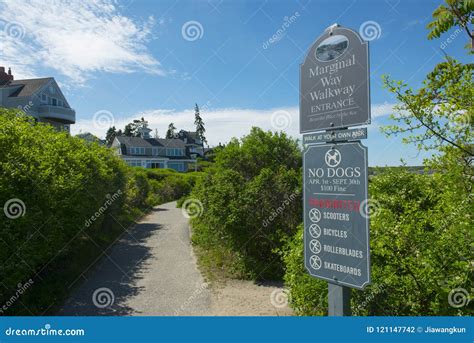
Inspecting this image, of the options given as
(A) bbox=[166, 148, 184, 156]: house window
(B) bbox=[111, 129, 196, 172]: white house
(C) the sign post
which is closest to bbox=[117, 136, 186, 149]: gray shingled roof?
(B) bbox=[111, 129, 196, 172]: white house

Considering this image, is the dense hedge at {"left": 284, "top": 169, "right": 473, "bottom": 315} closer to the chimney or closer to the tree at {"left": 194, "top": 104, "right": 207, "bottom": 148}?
the chimney

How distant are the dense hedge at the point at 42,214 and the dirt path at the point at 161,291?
0.67m

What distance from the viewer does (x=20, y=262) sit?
6.75 metres

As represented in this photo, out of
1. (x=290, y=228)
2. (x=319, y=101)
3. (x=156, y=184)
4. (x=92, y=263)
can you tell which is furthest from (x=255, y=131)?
(x=156, y=184)

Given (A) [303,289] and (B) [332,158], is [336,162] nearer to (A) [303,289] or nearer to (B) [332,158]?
(B) [332,158]

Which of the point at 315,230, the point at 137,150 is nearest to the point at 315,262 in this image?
the point at 315,230

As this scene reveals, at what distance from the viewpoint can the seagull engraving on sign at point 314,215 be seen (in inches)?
146

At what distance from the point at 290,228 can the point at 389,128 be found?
6347mm

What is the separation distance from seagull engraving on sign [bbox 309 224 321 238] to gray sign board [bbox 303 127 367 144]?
3.05 ft

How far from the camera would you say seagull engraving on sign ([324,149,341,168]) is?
141 inches

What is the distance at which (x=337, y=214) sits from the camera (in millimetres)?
3529

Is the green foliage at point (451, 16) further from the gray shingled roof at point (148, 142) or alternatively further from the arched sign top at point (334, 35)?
the gray shingled roof at point (148, 142)

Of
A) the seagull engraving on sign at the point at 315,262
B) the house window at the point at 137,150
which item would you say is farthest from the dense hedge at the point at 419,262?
the house window at the point at 137,150

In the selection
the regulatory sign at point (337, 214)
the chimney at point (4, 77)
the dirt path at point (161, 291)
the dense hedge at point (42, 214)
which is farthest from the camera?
the chimney at point (4, 77)
